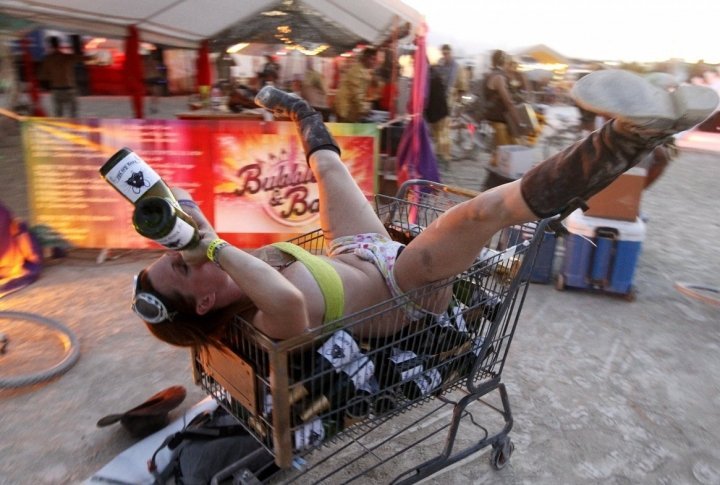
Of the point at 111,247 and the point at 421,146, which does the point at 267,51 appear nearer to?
the point at 421,146

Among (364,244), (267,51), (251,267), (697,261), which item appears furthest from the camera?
(267,51)

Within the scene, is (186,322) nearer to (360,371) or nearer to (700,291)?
(360,371)

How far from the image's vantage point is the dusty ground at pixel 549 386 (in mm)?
2635

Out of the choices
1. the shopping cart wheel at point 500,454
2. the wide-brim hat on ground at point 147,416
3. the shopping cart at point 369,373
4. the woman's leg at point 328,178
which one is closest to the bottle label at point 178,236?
the shopping cart at point 369,373

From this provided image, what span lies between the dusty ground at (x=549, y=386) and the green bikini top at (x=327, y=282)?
3.28 feet

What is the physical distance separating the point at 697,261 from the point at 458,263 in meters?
4.51

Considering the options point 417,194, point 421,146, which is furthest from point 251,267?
point 421,146

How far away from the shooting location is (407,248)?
2.27 metres

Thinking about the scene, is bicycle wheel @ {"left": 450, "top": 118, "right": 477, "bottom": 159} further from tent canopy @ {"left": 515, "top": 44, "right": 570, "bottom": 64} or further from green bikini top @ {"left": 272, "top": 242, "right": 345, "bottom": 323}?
green bikini top @ {"left": 272, "top": 242, "right": 345, "bottom": 323}

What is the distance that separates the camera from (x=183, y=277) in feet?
6.28

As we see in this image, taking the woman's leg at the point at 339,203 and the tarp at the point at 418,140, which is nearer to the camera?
the woman's leg at the point at 339,203

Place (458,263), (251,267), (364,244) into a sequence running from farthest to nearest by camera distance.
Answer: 1. (364,244)
2. (458,263)
3. (251,267)

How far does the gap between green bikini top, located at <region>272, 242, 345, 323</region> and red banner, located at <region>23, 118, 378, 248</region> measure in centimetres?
300

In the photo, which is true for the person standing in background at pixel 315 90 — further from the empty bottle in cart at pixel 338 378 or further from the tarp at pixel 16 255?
the empty bottle in cart at pixel 338 378
